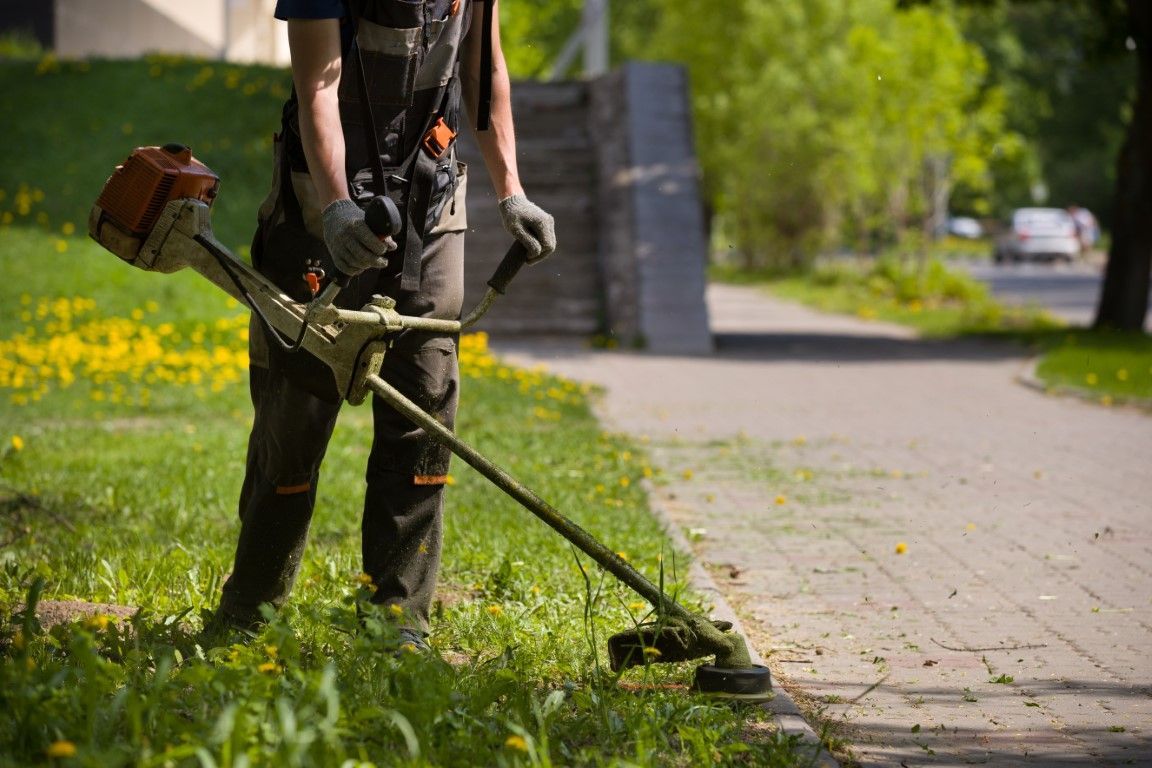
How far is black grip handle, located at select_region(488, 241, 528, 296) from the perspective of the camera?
375cm

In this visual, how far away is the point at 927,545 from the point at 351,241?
3.34 m

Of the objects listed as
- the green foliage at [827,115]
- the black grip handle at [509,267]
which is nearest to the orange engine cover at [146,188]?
the black grip handle at [509,267]

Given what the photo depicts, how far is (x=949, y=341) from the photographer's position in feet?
54.4

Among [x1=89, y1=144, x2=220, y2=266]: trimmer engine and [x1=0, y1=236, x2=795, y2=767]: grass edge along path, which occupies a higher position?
[x1=89, y1=144, x2=220, y2=266]: trimmer engine

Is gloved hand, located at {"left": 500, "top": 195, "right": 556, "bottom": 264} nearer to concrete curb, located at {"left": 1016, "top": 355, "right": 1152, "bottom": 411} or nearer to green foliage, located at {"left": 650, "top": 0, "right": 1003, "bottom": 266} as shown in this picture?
concrete curb, located at {"left": 1016, "top": 355, "right": 1152, "bottom": 411}

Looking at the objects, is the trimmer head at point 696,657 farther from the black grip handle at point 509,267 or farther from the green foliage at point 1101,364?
the green foliage at point 1101,364

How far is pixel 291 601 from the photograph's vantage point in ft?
14.3

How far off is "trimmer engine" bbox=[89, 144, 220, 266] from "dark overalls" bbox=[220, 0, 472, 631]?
272mm

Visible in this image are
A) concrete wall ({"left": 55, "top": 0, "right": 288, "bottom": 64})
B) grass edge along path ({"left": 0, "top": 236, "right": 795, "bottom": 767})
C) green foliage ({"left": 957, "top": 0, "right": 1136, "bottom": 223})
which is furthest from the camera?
green foliage ({"left": 957, "top": 0, "right": 1136, "bottom": 223})

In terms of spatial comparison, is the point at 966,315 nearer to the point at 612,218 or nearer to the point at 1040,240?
the point at 612,218

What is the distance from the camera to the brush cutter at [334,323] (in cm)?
363

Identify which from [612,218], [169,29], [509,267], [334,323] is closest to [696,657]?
[509,267]

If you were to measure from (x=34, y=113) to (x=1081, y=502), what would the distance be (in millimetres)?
14210

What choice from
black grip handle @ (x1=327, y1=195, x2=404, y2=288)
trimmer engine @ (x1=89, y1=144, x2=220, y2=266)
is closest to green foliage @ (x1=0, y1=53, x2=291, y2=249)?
trimmer engine @ (x1=89, y1=144, x2=220, y2=266)
